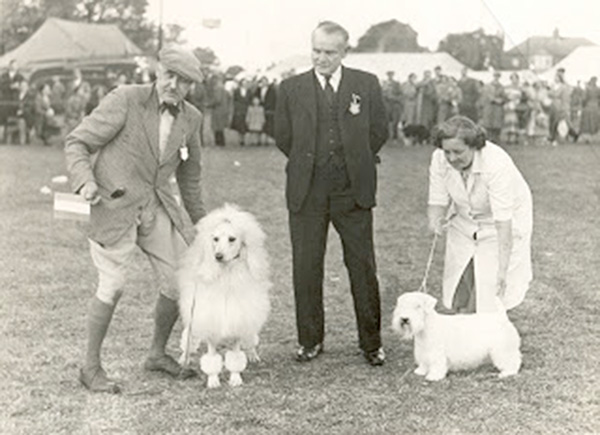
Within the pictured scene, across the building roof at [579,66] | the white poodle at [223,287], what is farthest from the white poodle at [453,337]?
the building roof at [579,66]

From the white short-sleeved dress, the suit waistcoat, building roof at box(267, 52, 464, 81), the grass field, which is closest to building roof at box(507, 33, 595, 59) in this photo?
building roof at box(267, 52, 464, 81)

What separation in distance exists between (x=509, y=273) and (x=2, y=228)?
23.2 ft

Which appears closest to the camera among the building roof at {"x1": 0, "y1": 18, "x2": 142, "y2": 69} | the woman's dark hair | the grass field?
the grass field

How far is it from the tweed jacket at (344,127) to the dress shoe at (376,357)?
953mm

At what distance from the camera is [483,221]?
6.08m

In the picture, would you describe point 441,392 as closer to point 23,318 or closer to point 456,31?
point 23,318

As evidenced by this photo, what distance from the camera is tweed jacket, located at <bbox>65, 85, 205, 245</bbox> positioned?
516 centimetres

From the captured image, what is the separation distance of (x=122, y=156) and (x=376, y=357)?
6.88 ft

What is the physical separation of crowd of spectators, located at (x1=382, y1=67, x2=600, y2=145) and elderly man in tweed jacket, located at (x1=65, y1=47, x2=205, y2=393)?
18.9 m

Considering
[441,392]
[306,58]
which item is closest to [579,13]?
[441,392]

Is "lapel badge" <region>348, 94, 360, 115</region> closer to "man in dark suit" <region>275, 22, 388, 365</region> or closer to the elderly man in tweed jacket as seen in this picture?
"man in dark suit" <region>275, 22, 388, 365</region>

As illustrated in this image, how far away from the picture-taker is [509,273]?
19.8 feet

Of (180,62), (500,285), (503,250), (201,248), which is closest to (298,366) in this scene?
(201,248)

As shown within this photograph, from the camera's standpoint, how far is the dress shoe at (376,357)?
598cm
